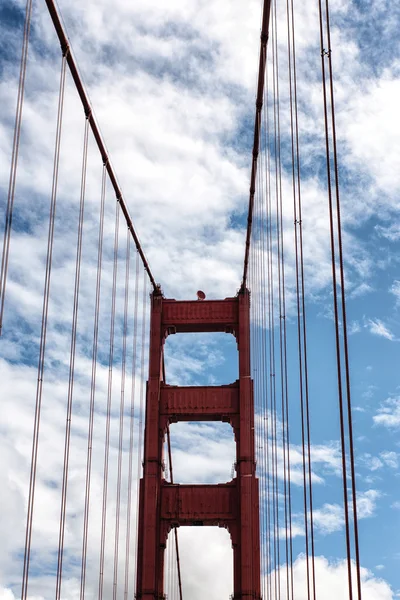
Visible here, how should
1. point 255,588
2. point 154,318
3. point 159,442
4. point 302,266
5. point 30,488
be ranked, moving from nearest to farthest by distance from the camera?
point 30,488 → point 302,266 → point 255,588 → point 159,442 → point 154,318

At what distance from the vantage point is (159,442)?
28781 millimetres

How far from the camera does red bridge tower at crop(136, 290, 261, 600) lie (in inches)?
1069

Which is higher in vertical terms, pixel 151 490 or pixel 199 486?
pixel 199 486

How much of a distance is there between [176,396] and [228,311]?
144 inches

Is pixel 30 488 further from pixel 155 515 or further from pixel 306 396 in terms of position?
pixel 155 515

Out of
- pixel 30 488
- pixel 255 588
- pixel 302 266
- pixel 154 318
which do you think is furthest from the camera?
pixel 154 318

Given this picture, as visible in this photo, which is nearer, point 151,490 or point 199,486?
point 151,490

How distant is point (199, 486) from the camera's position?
2858cm

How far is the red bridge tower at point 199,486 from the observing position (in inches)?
1069

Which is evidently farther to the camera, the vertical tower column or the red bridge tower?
the red bridge tower

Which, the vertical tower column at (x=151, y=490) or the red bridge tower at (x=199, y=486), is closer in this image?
the vertical tower column at (x=151, y=490)

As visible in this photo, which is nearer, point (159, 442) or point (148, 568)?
point (148, 568)

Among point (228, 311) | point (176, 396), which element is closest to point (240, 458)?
point (176, 396)

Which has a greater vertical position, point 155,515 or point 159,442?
point 159,442
